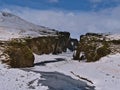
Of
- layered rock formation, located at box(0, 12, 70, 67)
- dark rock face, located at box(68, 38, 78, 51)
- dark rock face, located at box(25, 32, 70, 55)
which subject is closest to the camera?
layered rock formation, located at box(0, 12, 70, 67)

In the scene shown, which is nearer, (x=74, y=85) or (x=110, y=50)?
(x=74, y=85)

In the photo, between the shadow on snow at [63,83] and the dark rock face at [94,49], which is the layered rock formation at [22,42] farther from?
the dark rock face at [94,49]

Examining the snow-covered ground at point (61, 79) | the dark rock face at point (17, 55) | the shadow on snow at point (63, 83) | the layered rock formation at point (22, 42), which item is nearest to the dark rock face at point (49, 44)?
the layered rock formation at point (22, 42)

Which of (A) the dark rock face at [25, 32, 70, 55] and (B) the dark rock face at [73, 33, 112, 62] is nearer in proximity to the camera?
(B) the dark rock face at [73, 33, 112, 62]

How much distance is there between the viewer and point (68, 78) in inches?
1465

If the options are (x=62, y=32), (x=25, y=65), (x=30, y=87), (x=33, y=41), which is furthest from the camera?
(x=62, y=32)

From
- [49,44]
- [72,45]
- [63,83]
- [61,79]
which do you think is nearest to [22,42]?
[61,79]

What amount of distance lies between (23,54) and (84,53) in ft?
64.8

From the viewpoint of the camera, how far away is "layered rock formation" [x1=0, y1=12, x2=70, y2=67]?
141 feet

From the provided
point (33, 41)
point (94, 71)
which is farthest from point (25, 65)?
point (33, 41)

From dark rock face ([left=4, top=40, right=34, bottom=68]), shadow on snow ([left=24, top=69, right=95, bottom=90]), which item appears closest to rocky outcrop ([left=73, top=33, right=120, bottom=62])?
dark rock face ([left=4, top=40, right=34, bottom=68])

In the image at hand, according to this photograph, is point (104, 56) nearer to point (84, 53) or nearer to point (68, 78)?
point (84, 53)

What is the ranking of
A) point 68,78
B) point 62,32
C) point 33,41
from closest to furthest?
point 68,78, point 33,41, point 62,32

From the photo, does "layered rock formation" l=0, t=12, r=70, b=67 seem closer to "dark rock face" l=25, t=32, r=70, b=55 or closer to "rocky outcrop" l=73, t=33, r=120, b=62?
Result: "dark rock face" l=25, t=32, r=70, b=55
